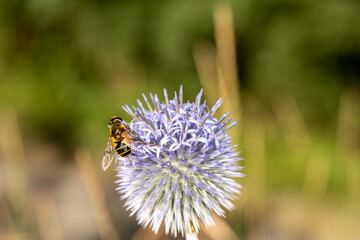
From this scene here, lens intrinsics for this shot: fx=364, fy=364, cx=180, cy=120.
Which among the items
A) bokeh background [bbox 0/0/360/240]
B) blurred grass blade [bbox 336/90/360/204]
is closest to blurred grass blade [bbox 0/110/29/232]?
bokeh background [bbox 0/0/360/240]

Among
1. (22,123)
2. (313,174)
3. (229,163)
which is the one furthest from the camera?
(22,123)

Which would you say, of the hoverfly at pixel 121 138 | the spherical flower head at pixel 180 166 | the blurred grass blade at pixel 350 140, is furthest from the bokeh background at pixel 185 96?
the hoverfly at pixel 121 138

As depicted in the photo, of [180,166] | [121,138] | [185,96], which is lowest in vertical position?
[180,166]

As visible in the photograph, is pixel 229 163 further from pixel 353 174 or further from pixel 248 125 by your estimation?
pixel 248 125

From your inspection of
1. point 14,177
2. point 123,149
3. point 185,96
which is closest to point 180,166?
point 123,149

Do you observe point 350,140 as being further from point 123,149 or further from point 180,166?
point 123,149

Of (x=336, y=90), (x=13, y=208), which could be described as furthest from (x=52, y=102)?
(x=336, y=90)

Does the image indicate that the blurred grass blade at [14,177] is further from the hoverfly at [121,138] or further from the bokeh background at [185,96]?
the hoverfly at [121,138]
